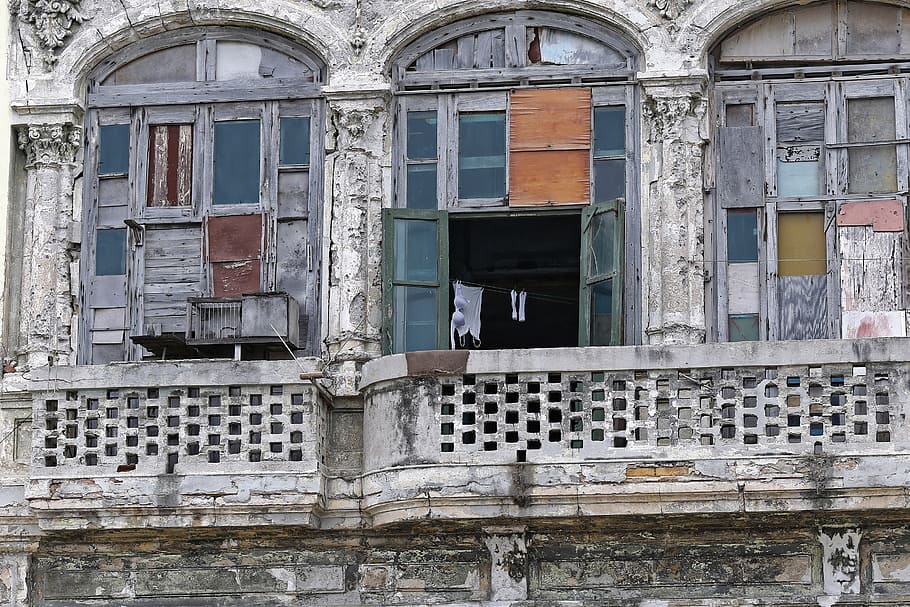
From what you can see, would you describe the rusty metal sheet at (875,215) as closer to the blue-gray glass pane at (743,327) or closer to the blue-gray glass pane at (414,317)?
the blue-gray glass pane at (743,327)

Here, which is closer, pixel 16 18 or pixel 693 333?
pixel 693 333

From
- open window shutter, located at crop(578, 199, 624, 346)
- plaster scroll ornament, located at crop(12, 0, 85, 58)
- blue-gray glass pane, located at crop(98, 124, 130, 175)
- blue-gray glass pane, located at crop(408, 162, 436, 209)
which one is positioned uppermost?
Answer: plaster scroll ornament, located at crop(12, 0, 85, 58)

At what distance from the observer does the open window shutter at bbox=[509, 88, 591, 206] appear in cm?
1717

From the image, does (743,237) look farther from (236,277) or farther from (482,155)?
(236,277)

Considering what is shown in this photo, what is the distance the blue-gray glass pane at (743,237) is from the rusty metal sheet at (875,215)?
2.15 ft

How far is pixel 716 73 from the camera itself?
1734 cm

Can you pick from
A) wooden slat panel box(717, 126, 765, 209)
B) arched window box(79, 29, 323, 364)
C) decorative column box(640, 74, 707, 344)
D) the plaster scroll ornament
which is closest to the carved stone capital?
arched window box(79, 29, 323, 364)

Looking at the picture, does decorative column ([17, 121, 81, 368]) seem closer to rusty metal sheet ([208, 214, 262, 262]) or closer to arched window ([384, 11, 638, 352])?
rusty metal sheet ([208, 214, 262, 262])

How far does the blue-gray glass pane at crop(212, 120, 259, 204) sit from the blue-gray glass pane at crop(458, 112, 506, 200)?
1653 mm

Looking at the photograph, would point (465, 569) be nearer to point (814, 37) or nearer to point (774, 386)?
point (774, 386)

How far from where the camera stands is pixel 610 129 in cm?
1730

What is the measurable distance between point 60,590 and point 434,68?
5.02 metres

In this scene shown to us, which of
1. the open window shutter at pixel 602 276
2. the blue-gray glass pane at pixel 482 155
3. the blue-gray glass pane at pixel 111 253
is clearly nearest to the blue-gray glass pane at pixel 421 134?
the blue-gray glass pane at pixel 482 155

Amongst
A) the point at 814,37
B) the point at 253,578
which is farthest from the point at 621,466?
the point at 814,37
